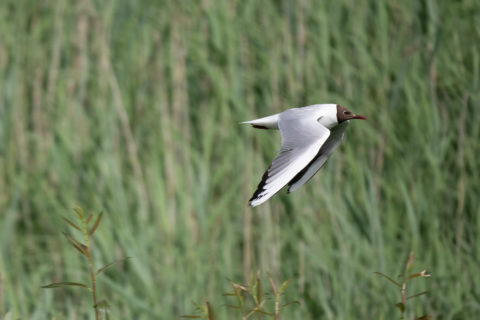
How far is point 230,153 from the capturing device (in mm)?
2953

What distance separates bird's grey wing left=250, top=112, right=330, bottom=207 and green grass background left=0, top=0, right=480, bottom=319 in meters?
0.99

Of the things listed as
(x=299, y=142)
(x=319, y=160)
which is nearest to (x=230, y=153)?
(x=319, y=160)

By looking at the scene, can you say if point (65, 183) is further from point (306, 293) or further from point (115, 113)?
point (306, 293)

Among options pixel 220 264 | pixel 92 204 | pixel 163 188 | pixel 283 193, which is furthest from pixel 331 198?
pixel 92 204

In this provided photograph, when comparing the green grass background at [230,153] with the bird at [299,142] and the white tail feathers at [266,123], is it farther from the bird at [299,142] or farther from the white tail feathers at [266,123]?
the white tail feathers at [266,123]

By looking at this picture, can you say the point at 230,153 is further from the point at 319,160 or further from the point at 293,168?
the point at 293,168

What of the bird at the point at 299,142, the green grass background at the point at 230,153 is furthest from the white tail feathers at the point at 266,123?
the green grass background at the point at 230,153

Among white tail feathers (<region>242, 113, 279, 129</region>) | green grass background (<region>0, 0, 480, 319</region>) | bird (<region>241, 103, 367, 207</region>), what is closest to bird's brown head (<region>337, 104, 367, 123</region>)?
bird (<region>241, 103, 367, 207</region>)

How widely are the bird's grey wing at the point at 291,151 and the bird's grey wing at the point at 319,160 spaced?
0.15 meters

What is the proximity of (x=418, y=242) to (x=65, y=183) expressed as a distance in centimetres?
129

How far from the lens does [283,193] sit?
270cm

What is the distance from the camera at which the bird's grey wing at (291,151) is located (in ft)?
4.02

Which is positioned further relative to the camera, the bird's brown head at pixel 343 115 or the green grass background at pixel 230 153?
the green grass background at pixel 230 153

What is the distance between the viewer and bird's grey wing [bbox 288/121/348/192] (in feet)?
5.21
